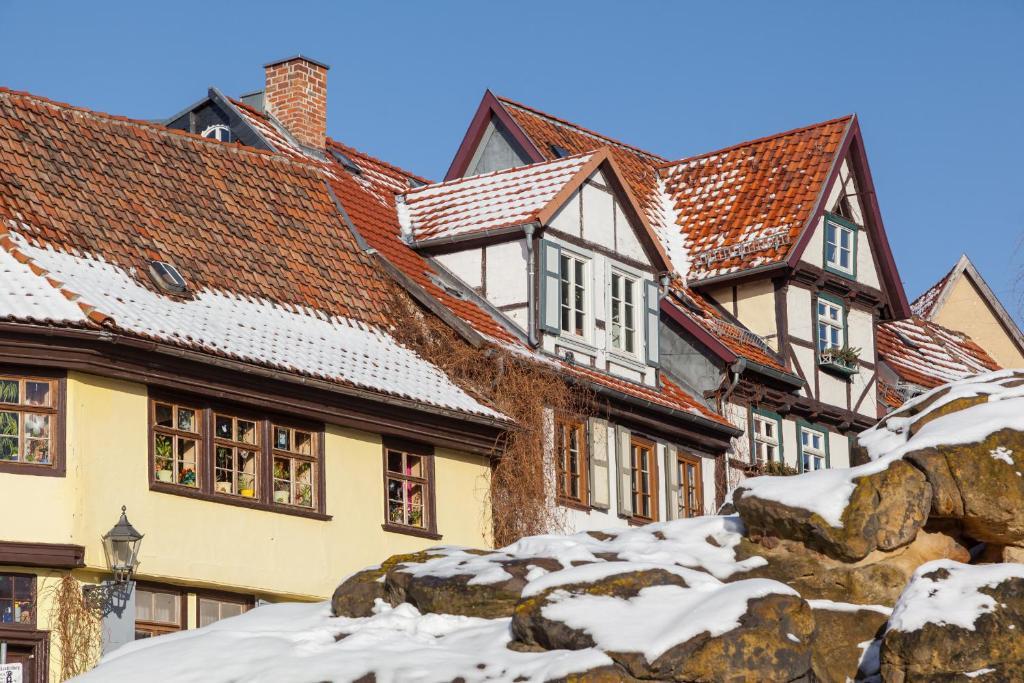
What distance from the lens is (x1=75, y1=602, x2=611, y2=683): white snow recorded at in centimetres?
1834

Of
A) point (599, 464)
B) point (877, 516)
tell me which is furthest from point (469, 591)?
point (599, 464)

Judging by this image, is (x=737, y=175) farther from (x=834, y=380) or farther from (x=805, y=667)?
(x=805, y=667)

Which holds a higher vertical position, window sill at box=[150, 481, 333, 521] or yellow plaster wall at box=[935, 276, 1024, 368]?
yellow plaster wall at box=[935, 276, 1024, 368]

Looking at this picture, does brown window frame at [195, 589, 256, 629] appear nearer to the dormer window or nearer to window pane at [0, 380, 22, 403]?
window pane at [0, 380, 22, 403]

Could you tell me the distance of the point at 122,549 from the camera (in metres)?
22.5

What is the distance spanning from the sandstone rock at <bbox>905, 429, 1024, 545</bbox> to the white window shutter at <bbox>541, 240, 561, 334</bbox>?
1042cm

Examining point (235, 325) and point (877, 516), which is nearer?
point (877, 516)

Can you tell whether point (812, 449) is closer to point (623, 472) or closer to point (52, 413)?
point (623, 472)

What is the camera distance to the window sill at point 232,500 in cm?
2355

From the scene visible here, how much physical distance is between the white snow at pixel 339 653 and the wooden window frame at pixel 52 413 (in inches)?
99.9

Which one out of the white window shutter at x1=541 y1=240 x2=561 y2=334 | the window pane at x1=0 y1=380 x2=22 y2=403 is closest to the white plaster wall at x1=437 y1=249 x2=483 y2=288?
the white window shutter at x1=541 y1=240 x2=561 y2=334

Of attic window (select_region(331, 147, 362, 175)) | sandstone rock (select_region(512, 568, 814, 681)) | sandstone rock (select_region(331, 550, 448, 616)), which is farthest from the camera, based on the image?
attic window (select_region(331, 147, 362, 175))

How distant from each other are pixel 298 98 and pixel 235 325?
8.58 meters

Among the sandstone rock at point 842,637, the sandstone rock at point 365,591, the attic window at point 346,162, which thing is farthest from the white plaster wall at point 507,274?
the sandstone rock at point 842,637
